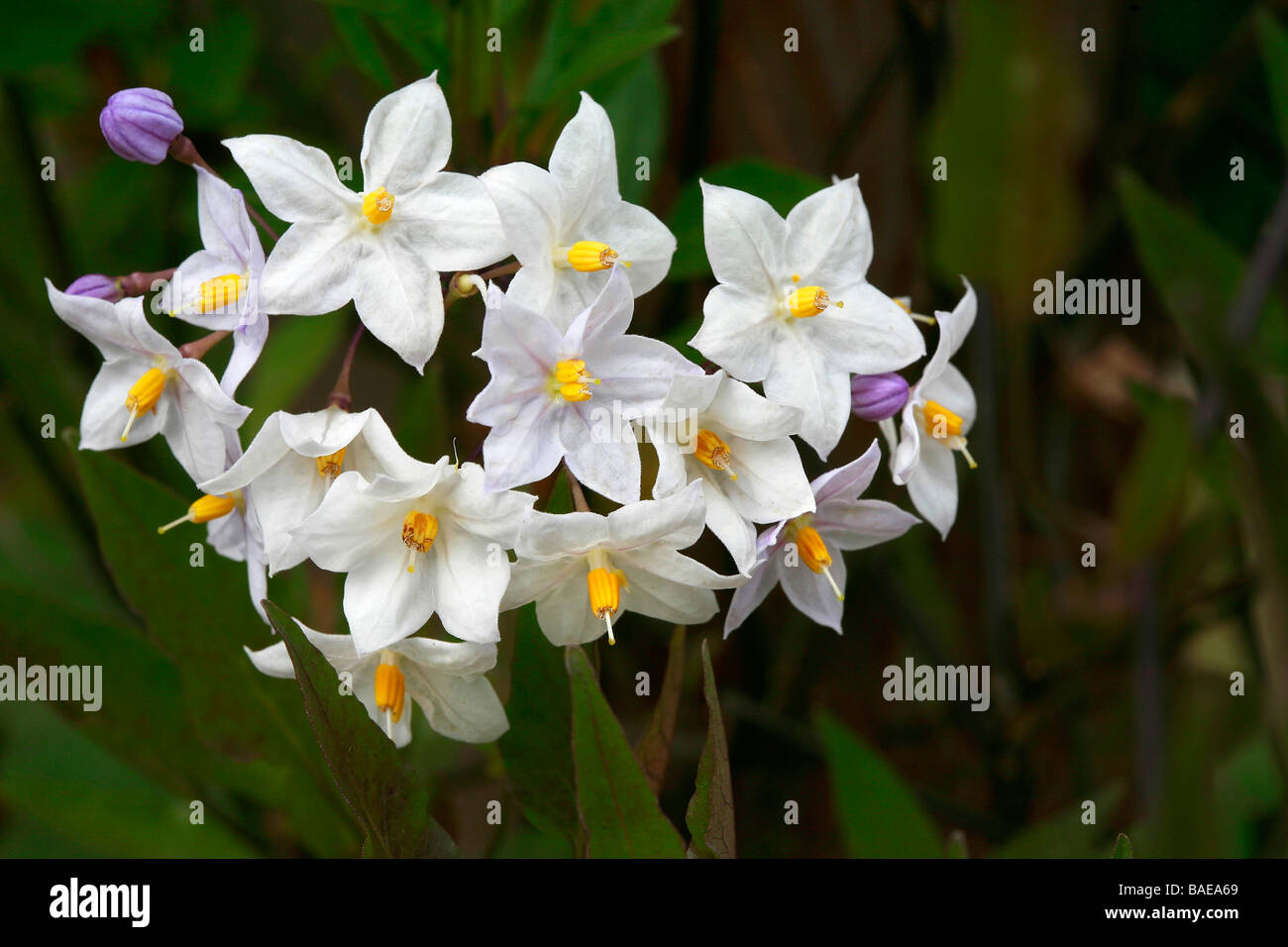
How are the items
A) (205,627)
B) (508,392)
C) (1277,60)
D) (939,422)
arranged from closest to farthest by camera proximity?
(508,392) → (939,422) → (205,627) → (1277,60)

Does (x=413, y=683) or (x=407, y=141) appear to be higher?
(x=407, y=141)

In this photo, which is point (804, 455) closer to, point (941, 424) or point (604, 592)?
point (941, 424)

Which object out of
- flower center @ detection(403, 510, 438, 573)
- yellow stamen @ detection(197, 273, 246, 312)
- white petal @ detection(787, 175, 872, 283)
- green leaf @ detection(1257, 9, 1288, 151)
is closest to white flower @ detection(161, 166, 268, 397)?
yellow stamen @ detection(197, 273, 246, 312)

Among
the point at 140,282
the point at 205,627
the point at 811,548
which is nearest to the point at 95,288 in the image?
the point at 140,282

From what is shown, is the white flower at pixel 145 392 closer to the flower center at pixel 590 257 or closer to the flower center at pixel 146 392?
the flower center at pixel 146 392
